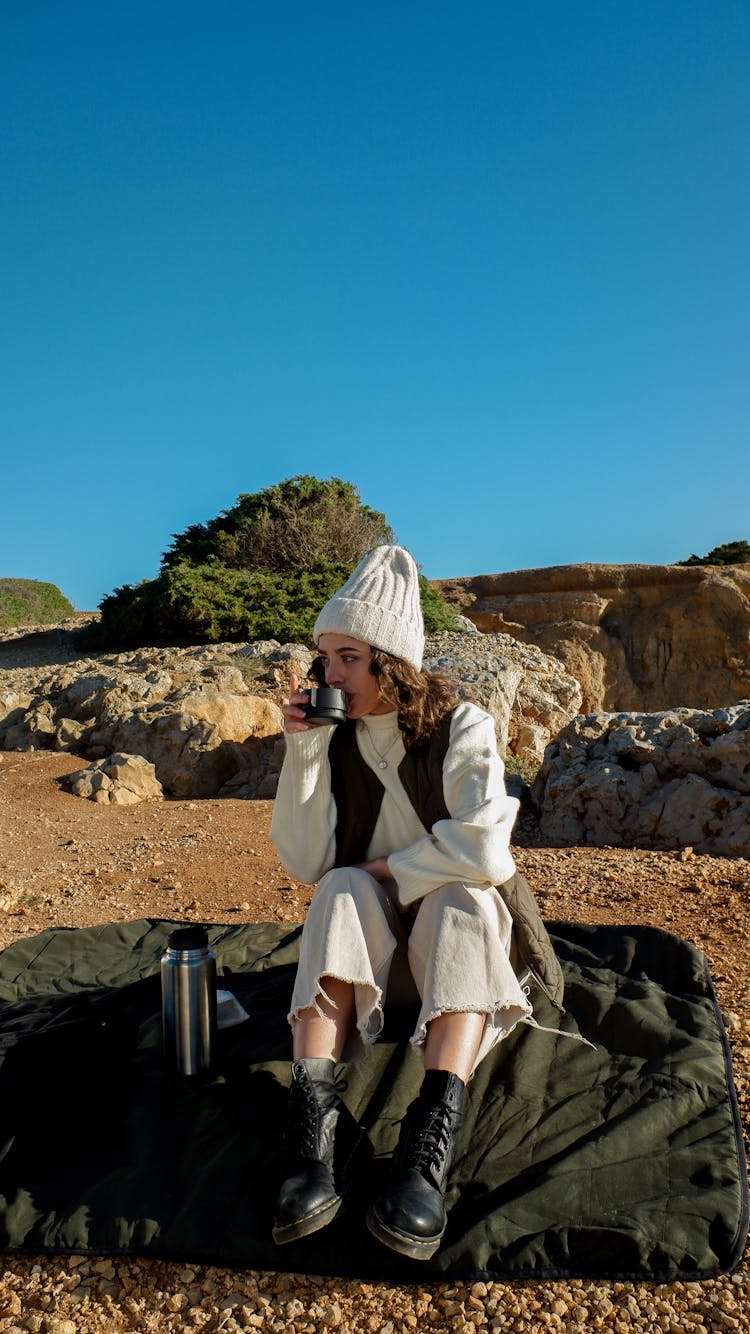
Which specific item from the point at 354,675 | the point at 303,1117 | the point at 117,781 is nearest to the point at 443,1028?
the point at 303,1117

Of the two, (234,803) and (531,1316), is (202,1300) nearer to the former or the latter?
(531,1316)

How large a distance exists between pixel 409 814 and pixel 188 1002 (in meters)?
0.84

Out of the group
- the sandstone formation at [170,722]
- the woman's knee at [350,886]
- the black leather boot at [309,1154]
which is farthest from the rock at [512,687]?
the black leather boot at [309,1154]

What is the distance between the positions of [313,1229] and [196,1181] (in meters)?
0.42

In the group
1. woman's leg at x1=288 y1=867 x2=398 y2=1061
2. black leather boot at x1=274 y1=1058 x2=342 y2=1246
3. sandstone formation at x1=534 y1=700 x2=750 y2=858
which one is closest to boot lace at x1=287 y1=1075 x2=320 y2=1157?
black leather boot at x1=274 y1=1058 x2=342 y2=1246

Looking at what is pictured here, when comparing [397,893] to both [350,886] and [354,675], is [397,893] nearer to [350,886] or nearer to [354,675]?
[350,886]

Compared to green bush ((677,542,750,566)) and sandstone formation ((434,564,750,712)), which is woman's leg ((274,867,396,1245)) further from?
green bush ((677,542,750,566))

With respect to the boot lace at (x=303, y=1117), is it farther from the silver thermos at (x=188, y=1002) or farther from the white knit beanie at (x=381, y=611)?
the white knit beanie at (x=381, y=611)

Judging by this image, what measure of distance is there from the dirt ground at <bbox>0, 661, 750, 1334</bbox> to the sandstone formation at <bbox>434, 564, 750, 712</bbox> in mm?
13904

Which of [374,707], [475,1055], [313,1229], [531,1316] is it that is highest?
[374,707]

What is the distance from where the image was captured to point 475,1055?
2232 millimetres

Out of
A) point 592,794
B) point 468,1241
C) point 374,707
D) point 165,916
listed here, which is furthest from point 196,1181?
point 592,794

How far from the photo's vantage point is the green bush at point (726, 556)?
24000mm

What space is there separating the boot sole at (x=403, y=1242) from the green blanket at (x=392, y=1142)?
78mm
